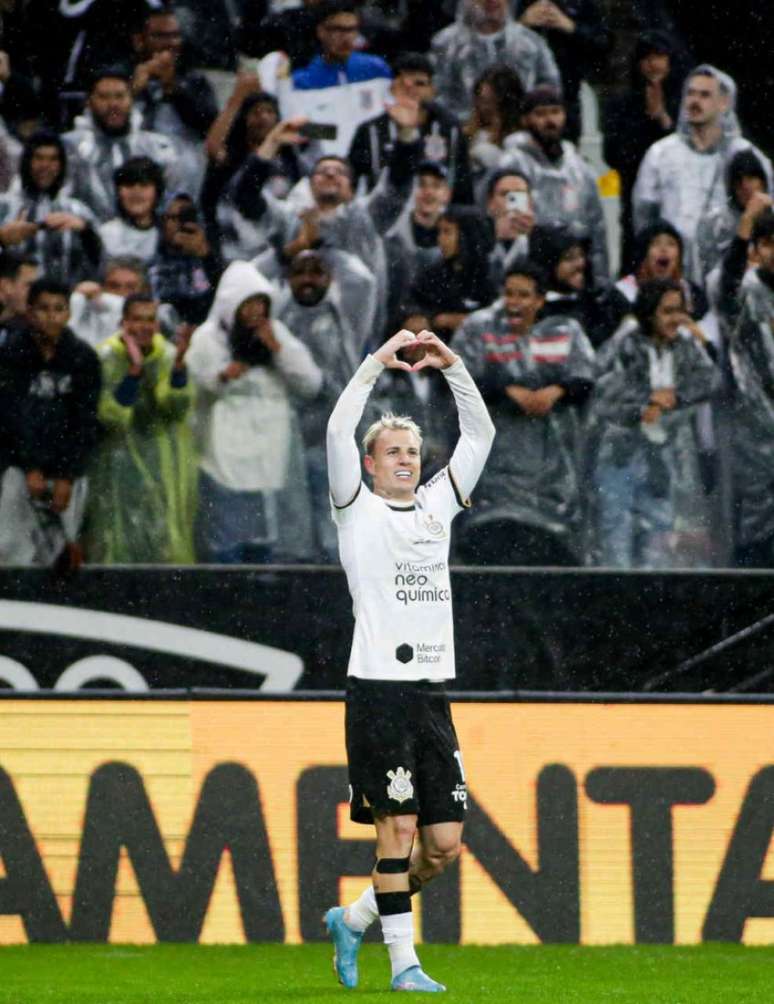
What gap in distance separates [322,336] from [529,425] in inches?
47.4

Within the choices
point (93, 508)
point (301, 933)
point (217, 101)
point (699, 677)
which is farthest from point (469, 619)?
point (217, 101)

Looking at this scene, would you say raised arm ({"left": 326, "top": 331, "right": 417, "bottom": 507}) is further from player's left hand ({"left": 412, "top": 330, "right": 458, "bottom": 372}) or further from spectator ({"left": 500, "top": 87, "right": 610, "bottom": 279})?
spectator ({"left": 500, "top": 87, "right": 610, "bottom": 279})

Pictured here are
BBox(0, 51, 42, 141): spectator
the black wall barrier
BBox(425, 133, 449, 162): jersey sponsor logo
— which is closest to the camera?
the black wall barrier

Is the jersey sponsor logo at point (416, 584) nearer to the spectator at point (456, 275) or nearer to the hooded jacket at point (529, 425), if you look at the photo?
the hooded jacket at point (529, 425)

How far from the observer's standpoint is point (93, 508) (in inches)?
356

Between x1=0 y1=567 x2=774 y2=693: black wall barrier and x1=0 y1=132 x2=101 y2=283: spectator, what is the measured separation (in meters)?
1.71

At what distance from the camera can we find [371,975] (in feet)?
19.2

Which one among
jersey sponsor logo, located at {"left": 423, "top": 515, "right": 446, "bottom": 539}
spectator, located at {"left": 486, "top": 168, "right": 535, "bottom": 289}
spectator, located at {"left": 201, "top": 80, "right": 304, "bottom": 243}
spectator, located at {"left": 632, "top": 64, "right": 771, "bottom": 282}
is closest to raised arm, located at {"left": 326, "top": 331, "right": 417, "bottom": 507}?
jersey sponsor logo, located at {"left": 423, "top": 515, "right": 446, "bottom": 539}

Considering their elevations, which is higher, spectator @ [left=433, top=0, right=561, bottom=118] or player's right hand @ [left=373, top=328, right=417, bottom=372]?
spectator @ [left=433, top=0, right=561, bottom=118]

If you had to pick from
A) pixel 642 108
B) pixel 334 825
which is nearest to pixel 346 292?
pixel 642 108

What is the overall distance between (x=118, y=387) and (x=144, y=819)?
9.77 feet

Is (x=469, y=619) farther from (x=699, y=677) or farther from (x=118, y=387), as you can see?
(x=118, y=387)

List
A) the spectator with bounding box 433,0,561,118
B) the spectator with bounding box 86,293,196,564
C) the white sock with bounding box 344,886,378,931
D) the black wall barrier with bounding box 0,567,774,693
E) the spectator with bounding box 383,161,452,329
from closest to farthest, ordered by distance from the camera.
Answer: the white sock with bounding box 344,886,378,931
the black wall barrier with bounding box 0,567,774,693
the spectator with bounding box 86,293,196,564
the spectator with bounding box 383,161,452,329
the spectator with bounding box 433,0,561,118

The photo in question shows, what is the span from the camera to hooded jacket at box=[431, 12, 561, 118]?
1001cm
